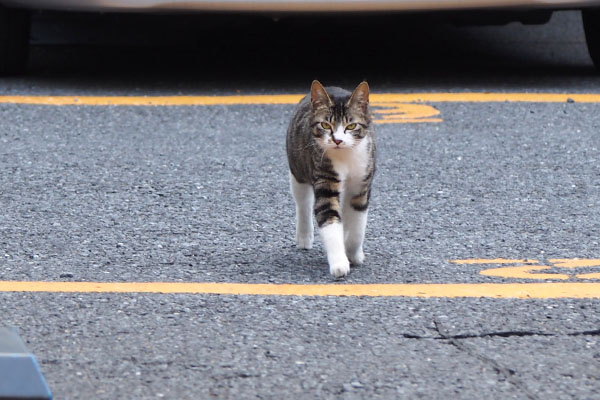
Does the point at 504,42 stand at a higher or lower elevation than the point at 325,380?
higher

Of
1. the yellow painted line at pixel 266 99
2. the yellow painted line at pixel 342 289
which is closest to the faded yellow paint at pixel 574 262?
the yellow painted line at pixel 342 289

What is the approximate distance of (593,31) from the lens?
7895 millimetres

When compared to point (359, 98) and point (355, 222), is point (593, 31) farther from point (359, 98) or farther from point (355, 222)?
point (355, 222)

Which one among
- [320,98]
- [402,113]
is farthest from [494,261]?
[402,113]

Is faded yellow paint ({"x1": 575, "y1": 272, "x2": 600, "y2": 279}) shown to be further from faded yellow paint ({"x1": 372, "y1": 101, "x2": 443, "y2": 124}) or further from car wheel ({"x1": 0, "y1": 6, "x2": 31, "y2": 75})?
car wheel ({"x1": 0, "y1": 6, "x2": 31, "y2": 75})

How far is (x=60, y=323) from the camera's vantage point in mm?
3697

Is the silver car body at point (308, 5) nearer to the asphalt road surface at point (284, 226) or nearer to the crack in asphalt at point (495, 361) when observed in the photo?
A: the asphalt road surface at point (284, 226)

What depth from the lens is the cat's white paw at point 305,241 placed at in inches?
181

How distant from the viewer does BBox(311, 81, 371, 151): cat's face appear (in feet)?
14.0

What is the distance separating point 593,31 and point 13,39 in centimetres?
377

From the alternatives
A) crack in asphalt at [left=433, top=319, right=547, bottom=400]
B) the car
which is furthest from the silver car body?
crack in asphalt at [left=433, top=319, right=547, bottom=400]

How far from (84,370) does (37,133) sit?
3396 millimetres

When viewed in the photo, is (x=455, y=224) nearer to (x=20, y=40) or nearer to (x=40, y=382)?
(x=40, y=382)

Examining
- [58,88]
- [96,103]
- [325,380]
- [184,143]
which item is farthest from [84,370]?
[58,88]
